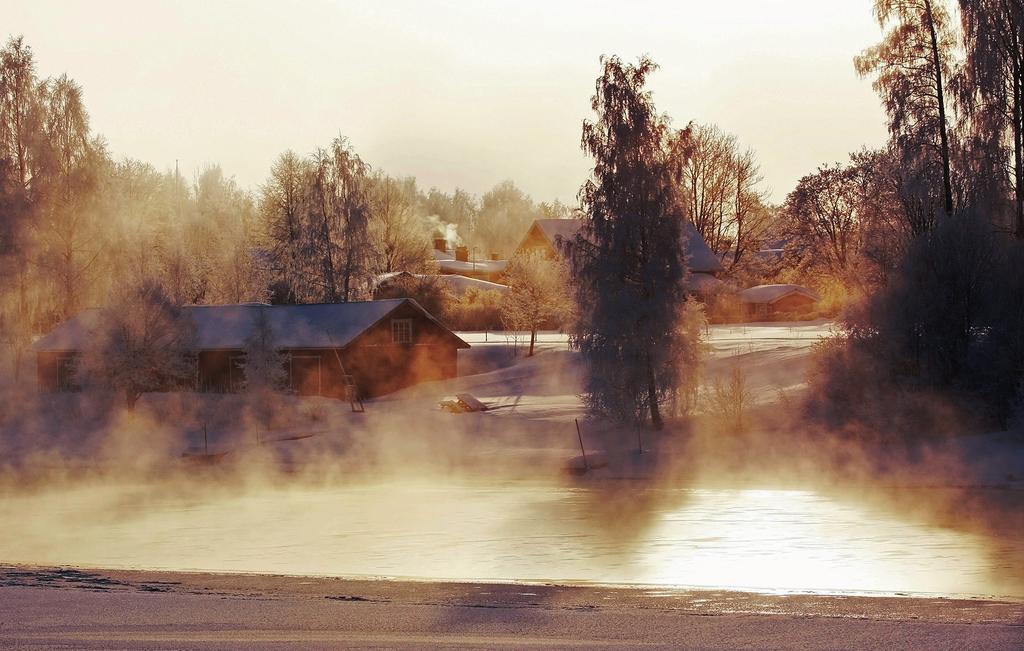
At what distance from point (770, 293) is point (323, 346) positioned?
40.0 meters

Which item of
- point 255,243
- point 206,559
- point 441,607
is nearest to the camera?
point 441,607

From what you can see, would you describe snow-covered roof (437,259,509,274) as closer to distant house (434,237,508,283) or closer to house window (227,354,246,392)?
distant house (434,237,508,283)

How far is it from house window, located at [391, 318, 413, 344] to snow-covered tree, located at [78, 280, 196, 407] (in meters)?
10.1

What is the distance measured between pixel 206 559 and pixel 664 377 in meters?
19.6

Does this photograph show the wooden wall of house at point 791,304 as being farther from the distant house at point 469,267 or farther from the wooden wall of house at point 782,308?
the distant house at point 469,267

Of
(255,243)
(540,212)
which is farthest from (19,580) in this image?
(540,212)

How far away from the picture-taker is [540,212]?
15625cm

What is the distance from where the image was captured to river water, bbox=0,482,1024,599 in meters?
17.5

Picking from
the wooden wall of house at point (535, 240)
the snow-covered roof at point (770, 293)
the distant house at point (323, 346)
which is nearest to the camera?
the distant house at point (323, 346)

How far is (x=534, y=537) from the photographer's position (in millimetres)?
21766

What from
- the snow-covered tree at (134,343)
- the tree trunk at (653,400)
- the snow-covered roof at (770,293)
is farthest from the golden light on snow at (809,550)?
the snow-covered roof at (770,293)

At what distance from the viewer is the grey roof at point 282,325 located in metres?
49.9

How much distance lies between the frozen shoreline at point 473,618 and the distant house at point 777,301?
68.3m

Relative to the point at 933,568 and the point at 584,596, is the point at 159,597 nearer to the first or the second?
the point at 584,596
